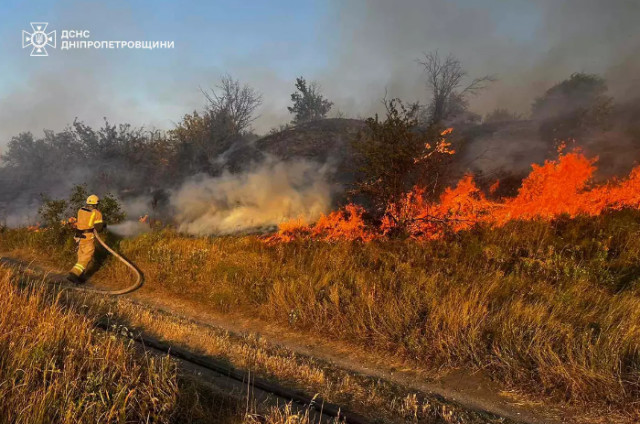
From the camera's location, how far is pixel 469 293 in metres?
6.32

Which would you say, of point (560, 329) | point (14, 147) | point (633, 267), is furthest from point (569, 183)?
point (14, 147)

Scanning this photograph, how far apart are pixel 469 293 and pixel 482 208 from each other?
414cm

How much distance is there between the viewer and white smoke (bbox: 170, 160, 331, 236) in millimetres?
12289

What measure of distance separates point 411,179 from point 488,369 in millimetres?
6310

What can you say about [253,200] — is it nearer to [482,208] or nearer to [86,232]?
[86,232]

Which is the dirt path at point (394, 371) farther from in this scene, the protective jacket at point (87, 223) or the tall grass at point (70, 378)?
the protective jacket at point (87, 223)

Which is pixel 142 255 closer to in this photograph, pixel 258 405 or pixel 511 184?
pixel 258 405

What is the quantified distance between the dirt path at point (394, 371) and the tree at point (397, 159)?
15.8 feet

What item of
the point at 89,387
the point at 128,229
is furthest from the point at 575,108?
the point at 89,387

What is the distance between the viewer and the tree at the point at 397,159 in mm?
9781

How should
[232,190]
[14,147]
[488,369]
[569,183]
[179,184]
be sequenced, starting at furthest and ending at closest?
[14,147]
[179,184]
[232,190]
[569,183]
[488,369]

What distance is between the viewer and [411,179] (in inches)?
406

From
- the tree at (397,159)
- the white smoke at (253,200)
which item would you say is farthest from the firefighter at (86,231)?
the tree at (397,159)

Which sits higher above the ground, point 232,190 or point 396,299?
point 232,190
